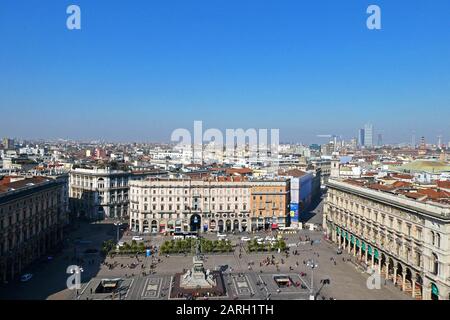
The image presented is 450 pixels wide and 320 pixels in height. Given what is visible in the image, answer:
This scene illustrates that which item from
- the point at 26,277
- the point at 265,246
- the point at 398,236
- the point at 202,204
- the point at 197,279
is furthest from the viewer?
the point at 202,204

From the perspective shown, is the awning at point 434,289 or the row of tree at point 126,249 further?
the row of tree at point 126,249

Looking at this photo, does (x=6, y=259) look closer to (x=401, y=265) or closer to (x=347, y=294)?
(x=347, y=294)

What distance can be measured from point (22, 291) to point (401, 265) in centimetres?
3653

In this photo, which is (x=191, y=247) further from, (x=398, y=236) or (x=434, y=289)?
(x=434, y=289)

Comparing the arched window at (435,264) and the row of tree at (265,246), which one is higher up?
the arched window at (435,264)

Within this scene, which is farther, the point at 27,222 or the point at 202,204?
the point at 202,204

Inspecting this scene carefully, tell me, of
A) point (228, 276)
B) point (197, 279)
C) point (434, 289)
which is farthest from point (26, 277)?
point (434, 289)

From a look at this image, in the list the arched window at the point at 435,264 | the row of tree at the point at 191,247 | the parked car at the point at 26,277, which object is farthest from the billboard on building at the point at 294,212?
the parked car at the point at 26,277

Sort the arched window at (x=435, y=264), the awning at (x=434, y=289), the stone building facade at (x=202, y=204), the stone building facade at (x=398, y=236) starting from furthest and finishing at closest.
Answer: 1. the stone building facade at (x=202, y=204)
2. the arched window at (x=435, y=264)
3. the awning at (x=434, y=289)
4. the stone building facade at (x=398, y=236)

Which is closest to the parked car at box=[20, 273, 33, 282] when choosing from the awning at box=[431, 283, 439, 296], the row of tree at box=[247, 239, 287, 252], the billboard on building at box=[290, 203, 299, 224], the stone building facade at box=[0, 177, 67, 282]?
the stone building facade at box=[0, 177, 67, 282]

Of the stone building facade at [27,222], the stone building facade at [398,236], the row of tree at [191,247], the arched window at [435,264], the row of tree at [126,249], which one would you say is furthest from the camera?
the row of tree at [191,247]

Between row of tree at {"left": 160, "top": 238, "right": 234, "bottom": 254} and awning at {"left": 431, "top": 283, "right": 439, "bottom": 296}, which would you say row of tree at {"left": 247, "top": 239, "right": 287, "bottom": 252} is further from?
awning at {"left": 431, "top": 283, "right": 439, "bottom": 296}

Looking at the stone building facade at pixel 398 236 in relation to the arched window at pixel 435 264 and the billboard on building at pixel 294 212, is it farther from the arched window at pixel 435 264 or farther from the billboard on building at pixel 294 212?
the billboard on building at pixel 294 212

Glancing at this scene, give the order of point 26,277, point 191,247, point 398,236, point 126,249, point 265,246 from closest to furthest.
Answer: point 398,236
point 26,277
point 126,249
point 191,247
point 265,246
